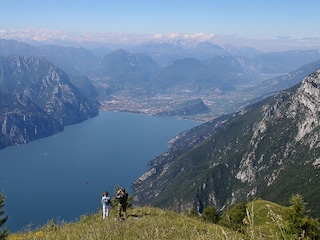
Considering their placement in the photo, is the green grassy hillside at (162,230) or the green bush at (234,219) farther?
the green bush at (234,219)

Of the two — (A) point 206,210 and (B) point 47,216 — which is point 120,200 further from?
(B) point 47,216

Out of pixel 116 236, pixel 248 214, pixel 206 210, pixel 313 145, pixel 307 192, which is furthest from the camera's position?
pixel 313 145

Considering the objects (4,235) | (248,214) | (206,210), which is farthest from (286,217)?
(206,210)

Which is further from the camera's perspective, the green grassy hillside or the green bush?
the green bush

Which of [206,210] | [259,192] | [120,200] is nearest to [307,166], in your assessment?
[259,192]

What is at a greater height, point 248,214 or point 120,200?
point 248,214

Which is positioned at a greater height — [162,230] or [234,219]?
[162,230]

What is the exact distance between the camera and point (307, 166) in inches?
7180

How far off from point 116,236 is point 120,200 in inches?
395

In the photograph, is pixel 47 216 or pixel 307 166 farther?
pixel 47 216

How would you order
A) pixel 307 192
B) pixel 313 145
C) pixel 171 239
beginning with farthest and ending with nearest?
1. pixel 313 145
2. pixel 307 192
3. pixel 171 239

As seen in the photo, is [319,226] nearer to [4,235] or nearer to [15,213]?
[4,235]

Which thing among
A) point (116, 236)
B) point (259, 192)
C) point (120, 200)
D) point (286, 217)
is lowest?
point (259, 192)

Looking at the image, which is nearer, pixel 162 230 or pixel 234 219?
pixel 162 230
